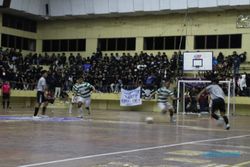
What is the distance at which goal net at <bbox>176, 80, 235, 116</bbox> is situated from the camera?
3653cm

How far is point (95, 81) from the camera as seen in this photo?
143 feet

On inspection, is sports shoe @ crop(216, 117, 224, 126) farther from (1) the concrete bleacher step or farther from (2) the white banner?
(1) the concrete bleacher step

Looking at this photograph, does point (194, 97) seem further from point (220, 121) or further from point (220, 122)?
point (220, 121)

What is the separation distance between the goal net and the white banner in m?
3.54

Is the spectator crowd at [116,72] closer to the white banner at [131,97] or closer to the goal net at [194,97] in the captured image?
the white banner at [131,97]

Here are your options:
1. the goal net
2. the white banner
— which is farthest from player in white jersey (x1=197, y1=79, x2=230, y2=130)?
the white banner

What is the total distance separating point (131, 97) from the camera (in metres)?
41.3

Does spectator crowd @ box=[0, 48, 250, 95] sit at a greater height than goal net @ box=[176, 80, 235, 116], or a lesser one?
greater

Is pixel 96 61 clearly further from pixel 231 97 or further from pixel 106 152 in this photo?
pixel 106 152

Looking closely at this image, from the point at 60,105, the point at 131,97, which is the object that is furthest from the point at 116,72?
the point at 60,105

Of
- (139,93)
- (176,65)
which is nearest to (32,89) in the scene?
(139,93)

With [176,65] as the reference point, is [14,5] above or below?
above

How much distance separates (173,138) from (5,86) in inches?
927

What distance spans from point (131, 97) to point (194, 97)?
18.7 feet
